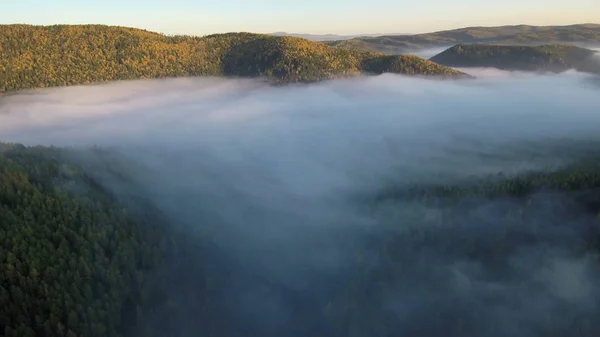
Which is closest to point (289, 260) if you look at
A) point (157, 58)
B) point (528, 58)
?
point (157, 58)

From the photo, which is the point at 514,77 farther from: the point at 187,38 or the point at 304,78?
the point at 187,38

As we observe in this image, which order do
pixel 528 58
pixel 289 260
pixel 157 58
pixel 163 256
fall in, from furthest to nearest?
pixel 528 58, pixel 157 58, pixel 289 260, pixel 163 256

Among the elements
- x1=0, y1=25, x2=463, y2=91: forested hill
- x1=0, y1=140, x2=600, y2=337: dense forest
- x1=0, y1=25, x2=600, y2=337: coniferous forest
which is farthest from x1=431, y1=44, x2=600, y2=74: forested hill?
x1=0, y1=140, x2=600, y2=337: dense forest

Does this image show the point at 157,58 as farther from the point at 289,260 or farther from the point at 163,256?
the point at 163,256

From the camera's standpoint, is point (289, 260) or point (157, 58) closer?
point (289, 260)

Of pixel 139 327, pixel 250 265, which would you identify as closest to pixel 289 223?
pixel 250 265

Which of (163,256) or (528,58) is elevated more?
(528,58)

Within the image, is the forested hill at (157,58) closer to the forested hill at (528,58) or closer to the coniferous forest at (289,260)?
the coniferous forest at (289,260)
